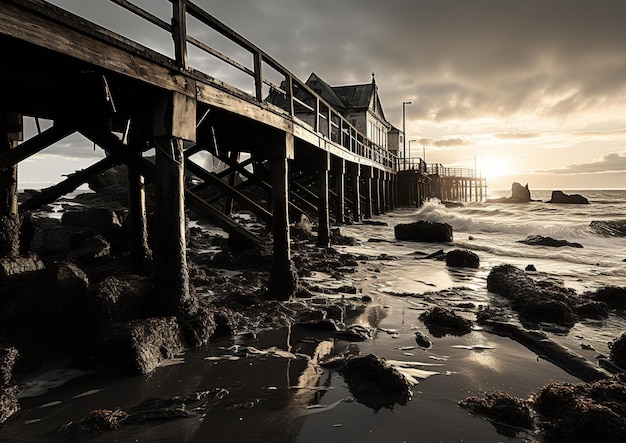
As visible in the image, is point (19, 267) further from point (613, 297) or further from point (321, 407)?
point (613, 297)

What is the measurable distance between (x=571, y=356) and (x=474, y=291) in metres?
2.89

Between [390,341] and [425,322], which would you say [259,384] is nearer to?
[390,341]

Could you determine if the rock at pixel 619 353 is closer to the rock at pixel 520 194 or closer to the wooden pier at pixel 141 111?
the wooden pier at pixel 141 111

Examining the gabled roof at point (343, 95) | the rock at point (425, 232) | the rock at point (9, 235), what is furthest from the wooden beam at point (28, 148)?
the gabled roof at point (343, 95)

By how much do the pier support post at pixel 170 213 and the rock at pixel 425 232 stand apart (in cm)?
1021

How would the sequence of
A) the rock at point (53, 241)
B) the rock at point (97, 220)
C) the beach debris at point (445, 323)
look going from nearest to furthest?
the beach debris at point (445, 323)
the rock at point (53, 241)
the rock at point (97, 220)

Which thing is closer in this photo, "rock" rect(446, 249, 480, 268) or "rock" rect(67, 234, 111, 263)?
"rock" rect(67, 234, 111, 263)

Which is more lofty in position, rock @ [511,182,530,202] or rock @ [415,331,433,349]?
rock @ [511,182,530,202]

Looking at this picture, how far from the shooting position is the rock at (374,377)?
9.44 ft

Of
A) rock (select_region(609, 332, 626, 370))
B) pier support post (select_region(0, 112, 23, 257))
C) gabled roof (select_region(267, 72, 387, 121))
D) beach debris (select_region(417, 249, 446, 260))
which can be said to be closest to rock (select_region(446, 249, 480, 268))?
beach debris (select_region(417, 249, 446, 260))

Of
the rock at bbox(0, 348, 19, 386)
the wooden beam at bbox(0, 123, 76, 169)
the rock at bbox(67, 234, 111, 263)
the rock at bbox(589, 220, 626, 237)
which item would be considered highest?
the wooden beam at bbox(0, 123, 76, 169)

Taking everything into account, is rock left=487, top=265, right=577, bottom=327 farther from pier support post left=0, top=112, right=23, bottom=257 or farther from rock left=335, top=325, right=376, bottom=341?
pier support post left=0, top=112, right=23, bottom=257

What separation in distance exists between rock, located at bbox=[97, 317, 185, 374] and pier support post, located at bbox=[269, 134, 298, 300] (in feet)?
7.49

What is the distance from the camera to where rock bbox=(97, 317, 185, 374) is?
125 inches
